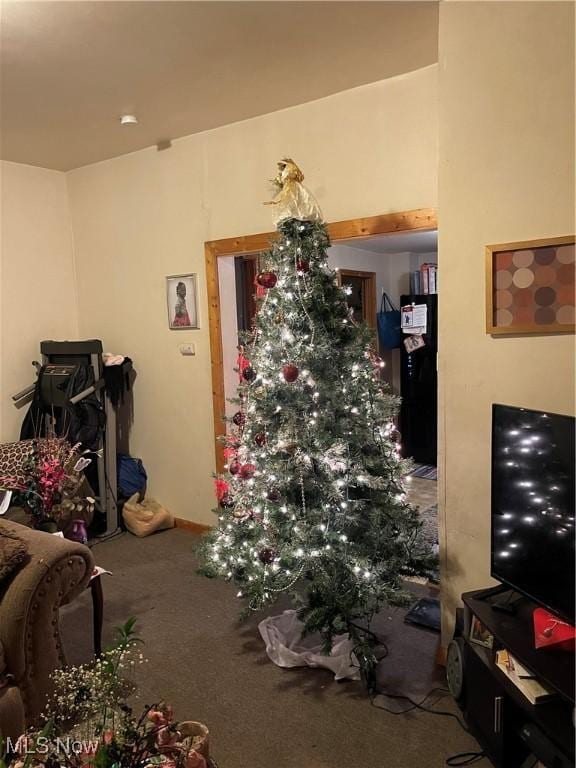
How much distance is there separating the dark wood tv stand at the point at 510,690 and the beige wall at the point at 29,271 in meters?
3.62

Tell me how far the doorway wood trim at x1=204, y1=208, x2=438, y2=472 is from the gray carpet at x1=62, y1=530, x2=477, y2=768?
1.13 meters

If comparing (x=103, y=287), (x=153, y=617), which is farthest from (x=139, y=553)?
(x=103, y=287)

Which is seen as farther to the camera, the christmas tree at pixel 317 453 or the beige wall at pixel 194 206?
the beige wall at pixel 194 206

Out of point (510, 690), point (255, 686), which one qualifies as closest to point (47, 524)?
point (255, 686)

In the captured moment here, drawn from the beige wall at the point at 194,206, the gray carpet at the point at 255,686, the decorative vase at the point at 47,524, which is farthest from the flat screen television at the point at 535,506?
the decorative vase at the point at 47,524

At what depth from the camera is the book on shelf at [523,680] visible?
166 cm

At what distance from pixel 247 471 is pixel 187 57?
6.33 ft

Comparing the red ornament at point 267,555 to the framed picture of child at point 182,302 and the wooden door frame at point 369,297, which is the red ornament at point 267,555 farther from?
the wooden door frame at point 369,297

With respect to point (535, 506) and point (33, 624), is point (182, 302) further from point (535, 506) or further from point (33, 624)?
point (535, 506)

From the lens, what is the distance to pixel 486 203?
2189 mm

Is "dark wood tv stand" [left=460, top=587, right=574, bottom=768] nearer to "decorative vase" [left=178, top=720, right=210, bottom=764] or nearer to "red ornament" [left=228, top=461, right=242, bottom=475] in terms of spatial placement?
"decorative vase" [left=178, top=720, right=210, bottom=764]

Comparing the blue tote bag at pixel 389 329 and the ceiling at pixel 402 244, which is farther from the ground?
the ceiling at pixel 402 244

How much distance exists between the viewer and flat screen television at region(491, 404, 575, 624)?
1.67 metres

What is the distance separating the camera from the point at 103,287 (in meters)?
4.45
